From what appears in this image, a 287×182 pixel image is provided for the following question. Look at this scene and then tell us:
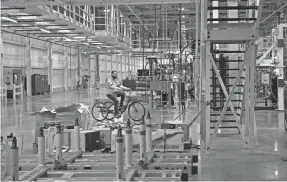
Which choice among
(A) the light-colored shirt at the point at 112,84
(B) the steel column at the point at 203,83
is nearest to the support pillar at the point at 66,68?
(A) the light-colored shirt at the point at 112,84

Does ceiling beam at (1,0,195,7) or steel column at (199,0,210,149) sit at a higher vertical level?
ceiling beam at (1,0,195,7)

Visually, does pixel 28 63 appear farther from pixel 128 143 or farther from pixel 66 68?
pixel 128 143

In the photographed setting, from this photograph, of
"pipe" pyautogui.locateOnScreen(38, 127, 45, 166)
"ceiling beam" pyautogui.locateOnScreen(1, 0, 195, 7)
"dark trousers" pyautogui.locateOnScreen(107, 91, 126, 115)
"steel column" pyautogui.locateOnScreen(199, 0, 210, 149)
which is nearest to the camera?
"pipe" pyautogui.locateOnScreen(38, 127, 45, 166)

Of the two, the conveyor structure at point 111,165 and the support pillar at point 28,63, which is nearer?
the conveyor structure at point 111,165

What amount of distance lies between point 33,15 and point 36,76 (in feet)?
52.8

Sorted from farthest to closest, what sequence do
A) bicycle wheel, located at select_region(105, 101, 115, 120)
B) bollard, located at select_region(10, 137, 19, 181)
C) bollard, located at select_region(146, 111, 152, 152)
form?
bicycle wheel, located at select_region(105, 101, 115, 120), bollard, located at select_region(146, 111, 152, 152), bollard, located at select_region(10, 137, 19, 181)

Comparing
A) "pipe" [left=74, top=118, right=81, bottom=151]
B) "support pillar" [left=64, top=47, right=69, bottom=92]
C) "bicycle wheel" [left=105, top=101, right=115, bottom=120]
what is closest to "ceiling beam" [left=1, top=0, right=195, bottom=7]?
"bicycle wheel" [left=105, top=101, right=115, bottom=120]

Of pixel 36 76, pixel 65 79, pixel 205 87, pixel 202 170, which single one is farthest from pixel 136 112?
pixel 65 79

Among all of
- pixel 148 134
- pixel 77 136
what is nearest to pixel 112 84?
pixel 77 136

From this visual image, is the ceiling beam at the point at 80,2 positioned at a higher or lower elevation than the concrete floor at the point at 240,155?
higher

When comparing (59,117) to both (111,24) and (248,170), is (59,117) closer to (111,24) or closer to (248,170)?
(248,170)

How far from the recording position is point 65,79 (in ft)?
156

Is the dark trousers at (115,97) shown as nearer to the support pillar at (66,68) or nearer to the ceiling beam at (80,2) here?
the ceiling beam at (80,2)

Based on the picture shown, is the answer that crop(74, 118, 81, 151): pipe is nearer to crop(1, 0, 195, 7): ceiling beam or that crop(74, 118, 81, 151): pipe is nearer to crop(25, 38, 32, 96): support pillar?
crop(1, 0, 195, 7): ceiling beam
